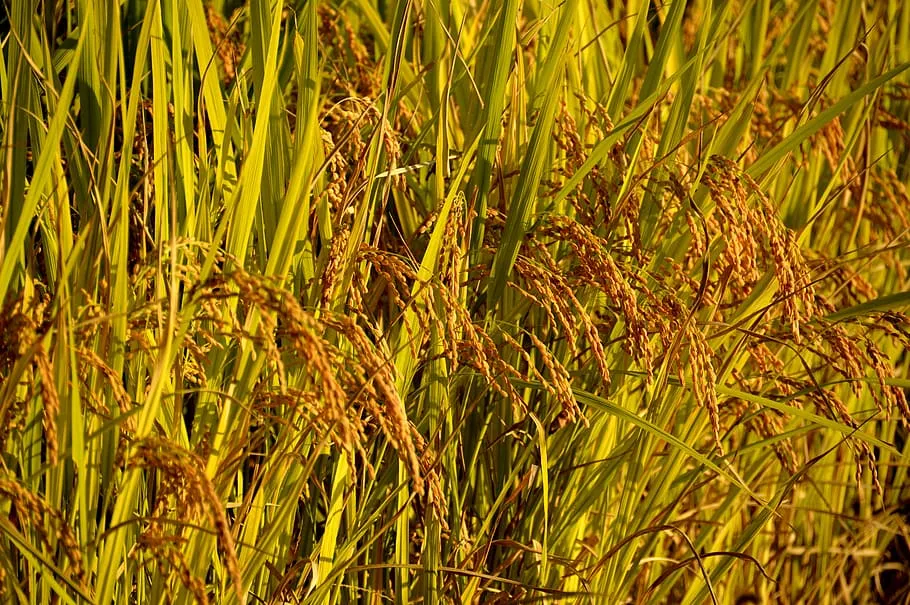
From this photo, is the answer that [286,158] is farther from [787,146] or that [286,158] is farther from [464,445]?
[787,146]

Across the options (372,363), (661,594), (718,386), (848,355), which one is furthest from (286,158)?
(661,594)

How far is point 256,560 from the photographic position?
40.9 inches

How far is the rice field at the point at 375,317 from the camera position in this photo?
37.3 inches

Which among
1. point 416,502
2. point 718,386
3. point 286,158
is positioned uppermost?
point 286,158

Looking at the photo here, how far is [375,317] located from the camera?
136 centimetres

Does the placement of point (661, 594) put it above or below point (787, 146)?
below

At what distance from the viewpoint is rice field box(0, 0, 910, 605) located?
0.95 meters

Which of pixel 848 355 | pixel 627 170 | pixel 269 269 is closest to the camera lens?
pixel 269 269

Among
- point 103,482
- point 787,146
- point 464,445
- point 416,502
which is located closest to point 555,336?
point 464,445

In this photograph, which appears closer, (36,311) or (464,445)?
(36,311)

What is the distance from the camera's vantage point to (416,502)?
1353mm

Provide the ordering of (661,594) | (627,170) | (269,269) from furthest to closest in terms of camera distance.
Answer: (661,594)
(627,170)
(269,269)

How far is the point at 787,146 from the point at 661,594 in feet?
2.26

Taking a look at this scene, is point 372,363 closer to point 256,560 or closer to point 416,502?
point 256,560
